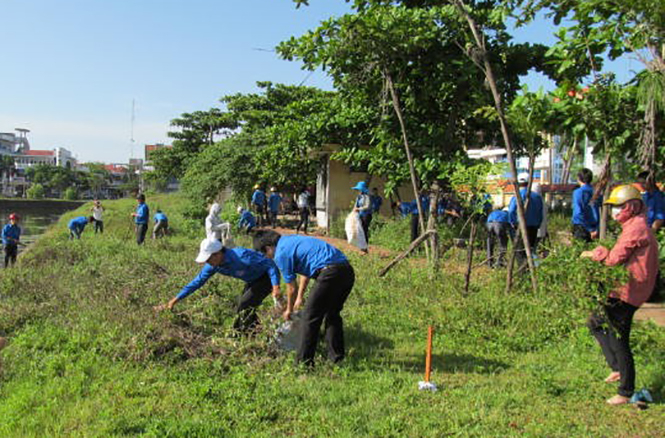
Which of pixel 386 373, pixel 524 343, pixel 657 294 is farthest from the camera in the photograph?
pixel 657 294

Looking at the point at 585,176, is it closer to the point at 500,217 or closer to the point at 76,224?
the point at 500,217

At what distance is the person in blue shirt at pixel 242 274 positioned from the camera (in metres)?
5.44

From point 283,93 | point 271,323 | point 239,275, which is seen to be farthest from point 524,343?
point 283,93

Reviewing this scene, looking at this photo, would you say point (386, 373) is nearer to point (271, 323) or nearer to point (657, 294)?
point (271, 323)

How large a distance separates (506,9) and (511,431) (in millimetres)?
5590

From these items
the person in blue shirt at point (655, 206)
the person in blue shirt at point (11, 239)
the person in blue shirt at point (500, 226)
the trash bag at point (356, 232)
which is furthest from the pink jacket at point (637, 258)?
the person in blue shirt at point (11, 239)

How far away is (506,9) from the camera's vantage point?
7.32 m

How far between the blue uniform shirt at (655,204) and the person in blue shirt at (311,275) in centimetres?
418

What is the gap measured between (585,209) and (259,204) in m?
12.2

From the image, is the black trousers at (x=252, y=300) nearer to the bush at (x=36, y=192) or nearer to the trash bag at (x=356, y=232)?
the trash bag at (x=356, y=232)

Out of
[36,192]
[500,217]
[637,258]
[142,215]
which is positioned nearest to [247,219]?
[142,215]

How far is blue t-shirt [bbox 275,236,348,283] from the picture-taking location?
16.9 feet

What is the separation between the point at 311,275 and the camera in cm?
522

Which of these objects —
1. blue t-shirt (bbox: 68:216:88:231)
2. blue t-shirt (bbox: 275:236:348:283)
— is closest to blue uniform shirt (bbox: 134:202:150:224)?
blue t-shirt (bbox: 68:216:88:231)
